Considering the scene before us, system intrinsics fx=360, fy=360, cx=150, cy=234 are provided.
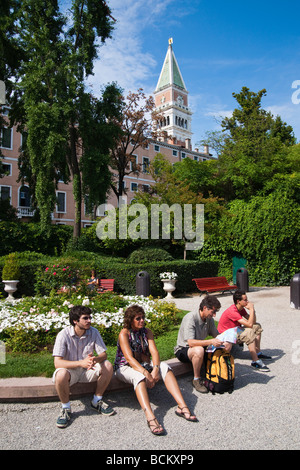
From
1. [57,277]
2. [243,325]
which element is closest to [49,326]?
[243,325]

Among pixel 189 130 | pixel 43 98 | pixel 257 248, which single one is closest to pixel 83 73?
pixel 43 98

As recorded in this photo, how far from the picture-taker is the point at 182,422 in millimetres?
3727

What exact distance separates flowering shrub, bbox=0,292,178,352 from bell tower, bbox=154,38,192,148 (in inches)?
3892

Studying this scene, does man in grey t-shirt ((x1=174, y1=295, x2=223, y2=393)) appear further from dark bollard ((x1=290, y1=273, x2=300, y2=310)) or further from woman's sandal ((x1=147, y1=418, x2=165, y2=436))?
dark bollard ((x1=290, y1=273, x2=300, y2=310))

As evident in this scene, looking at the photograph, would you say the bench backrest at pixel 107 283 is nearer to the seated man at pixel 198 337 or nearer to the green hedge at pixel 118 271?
the green hedge at pixel 118 271

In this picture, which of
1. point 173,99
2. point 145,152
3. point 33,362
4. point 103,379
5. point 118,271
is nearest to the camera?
point 103,379

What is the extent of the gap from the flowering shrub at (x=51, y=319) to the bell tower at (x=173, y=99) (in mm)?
98860

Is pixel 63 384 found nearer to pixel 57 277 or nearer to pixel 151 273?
pixel 57 277

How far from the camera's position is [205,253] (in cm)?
2130

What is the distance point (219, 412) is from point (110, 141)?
19.9 meters

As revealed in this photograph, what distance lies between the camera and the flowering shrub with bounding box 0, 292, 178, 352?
5.50 meters

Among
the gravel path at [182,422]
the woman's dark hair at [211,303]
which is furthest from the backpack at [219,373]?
the woman's dark hair at [211,303]

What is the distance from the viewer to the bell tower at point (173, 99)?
339 ft
